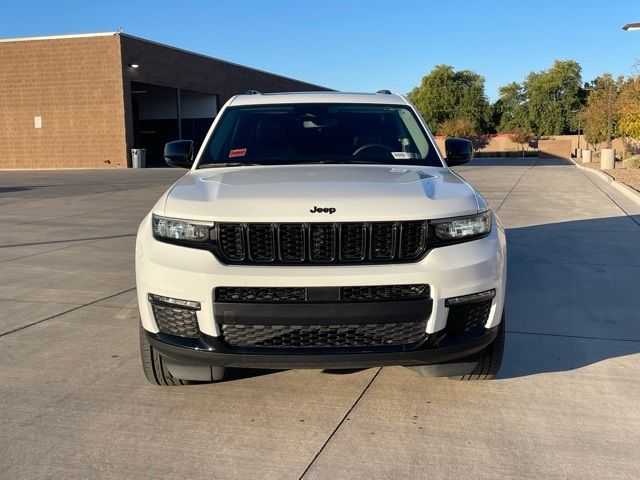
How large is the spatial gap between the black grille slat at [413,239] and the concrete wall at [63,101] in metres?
32.2

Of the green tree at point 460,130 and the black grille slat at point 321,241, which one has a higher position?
the green tree at point 460,130

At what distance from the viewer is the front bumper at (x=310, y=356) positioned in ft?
10.4

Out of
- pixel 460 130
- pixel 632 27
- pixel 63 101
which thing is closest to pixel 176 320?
pixel 632 27

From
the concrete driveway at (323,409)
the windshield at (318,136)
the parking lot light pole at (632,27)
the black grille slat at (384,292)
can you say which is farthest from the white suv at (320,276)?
the parking lot light pole at (632,27)

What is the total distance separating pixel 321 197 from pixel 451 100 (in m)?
88.6

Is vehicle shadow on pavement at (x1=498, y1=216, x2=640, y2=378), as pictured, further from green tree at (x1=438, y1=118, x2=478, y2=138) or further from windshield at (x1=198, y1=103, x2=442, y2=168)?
green tree at (x1=438, y1=118, x2=478, y2=138)

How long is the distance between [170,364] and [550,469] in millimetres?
2073

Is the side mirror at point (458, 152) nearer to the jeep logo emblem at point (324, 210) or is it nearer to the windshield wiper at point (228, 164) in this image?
the windshield wiper at point (228, 164)

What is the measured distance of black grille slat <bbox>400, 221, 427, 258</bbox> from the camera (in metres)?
3.24

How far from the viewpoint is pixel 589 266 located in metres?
7.46

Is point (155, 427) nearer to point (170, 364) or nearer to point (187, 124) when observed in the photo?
point (170, 364)

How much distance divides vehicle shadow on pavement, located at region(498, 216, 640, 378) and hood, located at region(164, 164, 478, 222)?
140 centimetres

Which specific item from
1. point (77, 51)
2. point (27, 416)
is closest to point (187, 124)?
point (77, 51)

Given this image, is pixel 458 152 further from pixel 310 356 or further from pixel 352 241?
pixel 310 356
